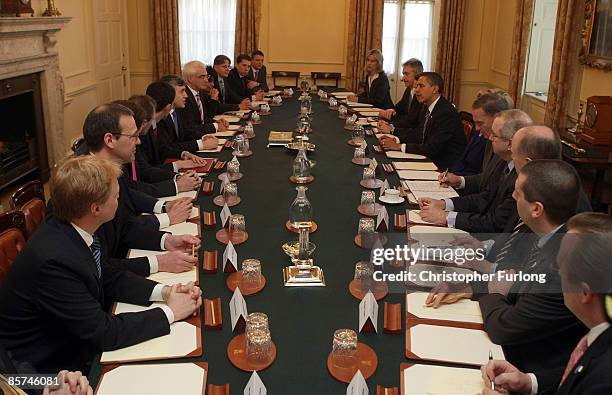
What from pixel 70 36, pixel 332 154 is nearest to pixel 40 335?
pixel 332 154

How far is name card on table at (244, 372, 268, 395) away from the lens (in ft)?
4.73

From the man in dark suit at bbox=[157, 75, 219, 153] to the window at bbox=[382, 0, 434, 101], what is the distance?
5.14 meters

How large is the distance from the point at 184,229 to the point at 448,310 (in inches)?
50.9

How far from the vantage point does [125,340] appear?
5.57 ft

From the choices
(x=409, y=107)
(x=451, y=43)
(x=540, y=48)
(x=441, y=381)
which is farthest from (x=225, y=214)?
(x=451, y=43)

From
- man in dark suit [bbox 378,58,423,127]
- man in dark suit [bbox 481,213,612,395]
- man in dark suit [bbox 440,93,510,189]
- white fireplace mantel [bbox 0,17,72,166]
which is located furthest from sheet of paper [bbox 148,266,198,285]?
white fireplace mantel [bbox 0,17,72,166]

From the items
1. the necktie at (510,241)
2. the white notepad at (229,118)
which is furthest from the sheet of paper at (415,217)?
the white notepad at (229,118)

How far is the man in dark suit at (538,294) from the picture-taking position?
1719 mm

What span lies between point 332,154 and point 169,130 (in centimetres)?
134

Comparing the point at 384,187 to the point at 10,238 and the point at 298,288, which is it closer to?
the point at 298,288

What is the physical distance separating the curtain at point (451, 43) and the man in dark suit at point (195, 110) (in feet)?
15.1

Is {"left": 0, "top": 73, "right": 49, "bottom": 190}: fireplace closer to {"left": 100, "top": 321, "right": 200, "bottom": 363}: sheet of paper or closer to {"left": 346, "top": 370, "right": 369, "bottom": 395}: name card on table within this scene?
{"left": 100, "top": 321, "right": 200, "bottom": 363}: sheet of paper

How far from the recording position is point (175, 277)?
215cm

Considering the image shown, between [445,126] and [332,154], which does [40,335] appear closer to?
[332,154]
